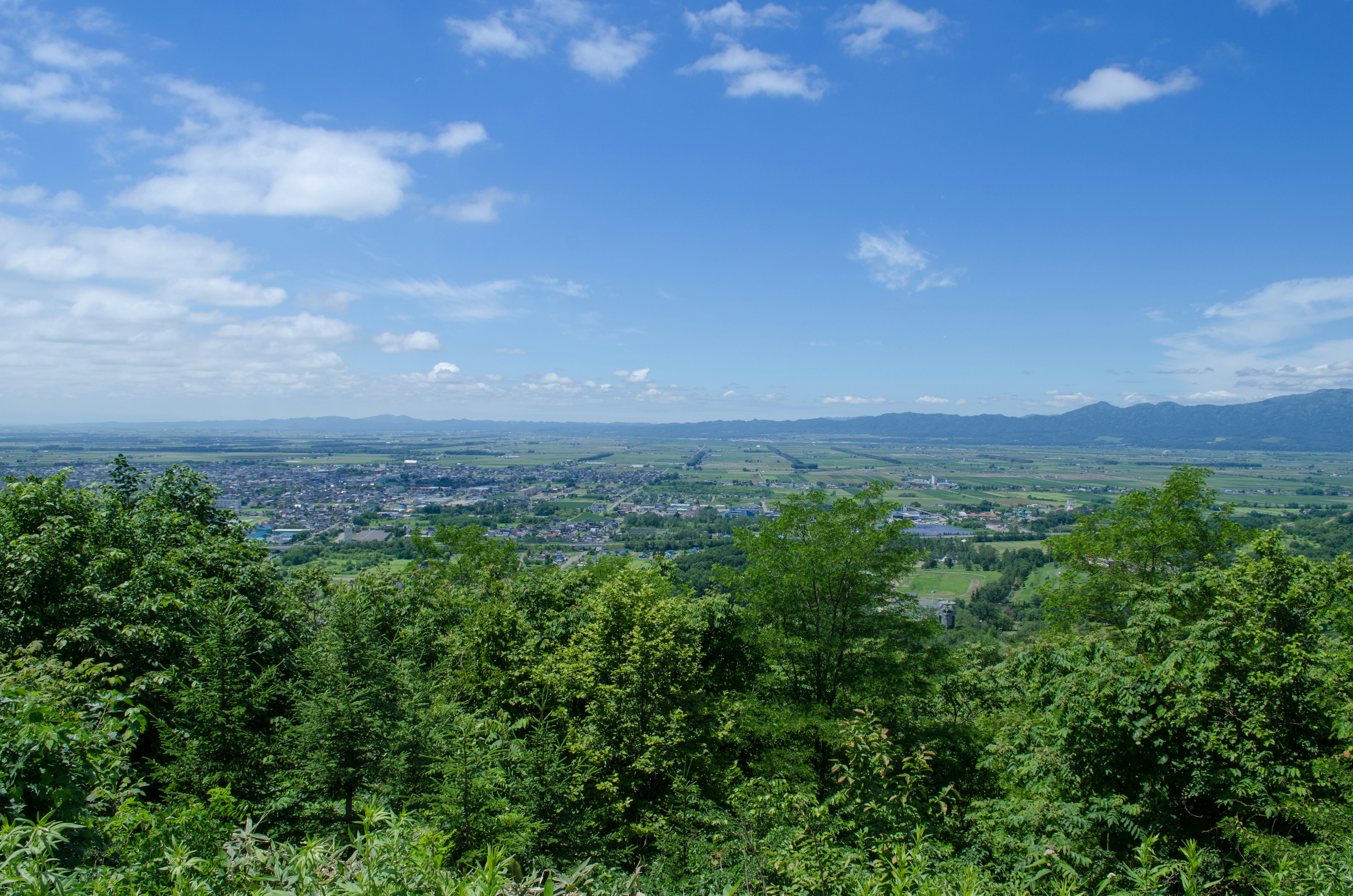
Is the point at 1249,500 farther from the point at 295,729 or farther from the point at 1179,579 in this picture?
the point at 295,729

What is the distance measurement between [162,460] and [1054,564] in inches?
5554

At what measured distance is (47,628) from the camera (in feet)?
38.1

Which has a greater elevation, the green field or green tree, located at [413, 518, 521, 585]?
green tree, located at [413, 518, 521, 585]

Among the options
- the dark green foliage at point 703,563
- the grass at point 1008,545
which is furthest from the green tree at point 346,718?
the grass at point 1008,545

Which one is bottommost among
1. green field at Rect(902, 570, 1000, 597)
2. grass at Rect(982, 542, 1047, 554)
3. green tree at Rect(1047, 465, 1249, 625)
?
green field at Rect(902, 570, 1000, 597)

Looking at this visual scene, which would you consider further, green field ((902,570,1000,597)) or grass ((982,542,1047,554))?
grass ((982,542,1047,554))

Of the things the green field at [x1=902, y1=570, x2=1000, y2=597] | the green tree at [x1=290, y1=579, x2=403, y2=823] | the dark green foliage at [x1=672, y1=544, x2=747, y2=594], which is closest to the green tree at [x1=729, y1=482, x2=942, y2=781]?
the green tree at [x1=290, y1=579, x2=403, y2=823]

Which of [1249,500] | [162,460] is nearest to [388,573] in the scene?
[1249,500]

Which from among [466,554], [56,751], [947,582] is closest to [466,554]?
[466,554]

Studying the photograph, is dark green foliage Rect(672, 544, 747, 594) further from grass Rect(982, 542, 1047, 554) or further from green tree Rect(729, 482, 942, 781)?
grass Rect(982, 542, 1047, 554)

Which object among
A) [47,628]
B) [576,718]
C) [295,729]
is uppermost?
[47,628]

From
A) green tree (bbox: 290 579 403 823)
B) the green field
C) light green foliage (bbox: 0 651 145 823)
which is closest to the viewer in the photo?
light green foliage (bbox: 0 651 145 823)

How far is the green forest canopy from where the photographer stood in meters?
5.22

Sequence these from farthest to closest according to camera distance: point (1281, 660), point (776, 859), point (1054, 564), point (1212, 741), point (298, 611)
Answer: point (1054, 564), point (298, 611), point (1281, 660), point (1212, 741), point (776, 859)
